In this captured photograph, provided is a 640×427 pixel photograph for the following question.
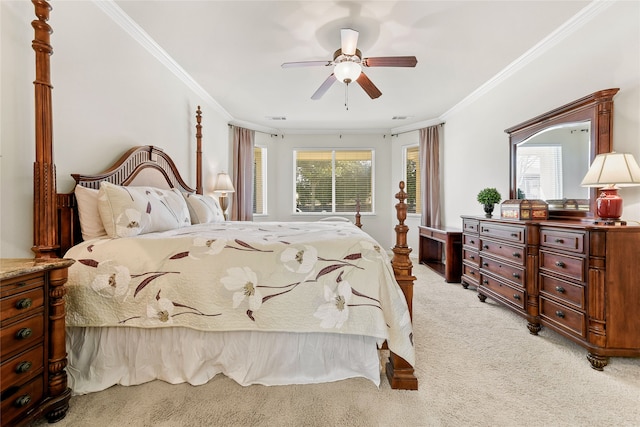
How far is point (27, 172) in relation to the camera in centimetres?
156

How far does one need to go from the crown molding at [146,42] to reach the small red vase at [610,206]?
12.7ft

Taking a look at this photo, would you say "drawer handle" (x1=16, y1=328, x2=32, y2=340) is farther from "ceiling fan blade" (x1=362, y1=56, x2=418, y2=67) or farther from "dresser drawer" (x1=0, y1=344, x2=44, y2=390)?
"ceiling fan blade" (x1=362, y1=56, x2=418, y2=67)

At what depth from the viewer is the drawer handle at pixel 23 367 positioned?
3.63 ft

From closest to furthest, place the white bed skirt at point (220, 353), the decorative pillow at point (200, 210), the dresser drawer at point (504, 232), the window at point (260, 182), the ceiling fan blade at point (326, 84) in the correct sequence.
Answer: the white bed skirt at point (220, 353) → the dresser drawer at point (504, 232) → the ceiling fan blade at point (326, 84) → the decorative pillow at point (200, 210) → the window at point (260, 182)

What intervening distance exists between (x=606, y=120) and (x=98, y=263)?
359 cm

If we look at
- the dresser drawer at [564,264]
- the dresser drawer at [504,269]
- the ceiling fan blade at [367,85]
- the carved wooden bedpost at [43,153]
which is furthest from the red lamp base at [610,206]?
the carved wooden bedpost at [43,153]

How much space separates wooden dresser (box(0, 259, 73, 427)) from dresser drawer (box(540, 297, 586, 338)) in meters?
3.02

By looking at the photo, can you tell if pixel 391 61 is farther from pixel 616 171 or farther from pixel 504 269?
pixel 504 269

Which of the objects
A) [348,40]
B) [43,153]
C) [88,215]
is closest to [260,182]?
[348,40]

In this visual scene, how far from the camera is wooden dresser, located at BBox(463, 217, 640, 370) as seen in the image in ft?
5.59

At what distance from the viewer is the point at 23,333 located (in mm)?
1125

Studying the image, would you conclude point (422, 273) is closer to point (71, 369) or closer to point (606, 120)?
point (606, 120)

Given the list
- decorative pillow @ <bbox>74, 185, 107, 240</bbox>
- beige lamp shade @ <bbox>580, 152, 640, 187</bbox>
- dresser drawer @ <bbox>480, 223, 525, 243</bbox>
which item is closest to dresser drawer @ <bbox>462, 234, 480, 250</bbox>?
dresser drawer @ <bbox>480, 223, 525, 243</bbox>

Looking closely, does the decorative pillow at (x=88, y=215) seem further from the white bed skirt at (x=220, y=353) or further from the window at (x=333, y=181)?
the window at (x=333, y=181)
